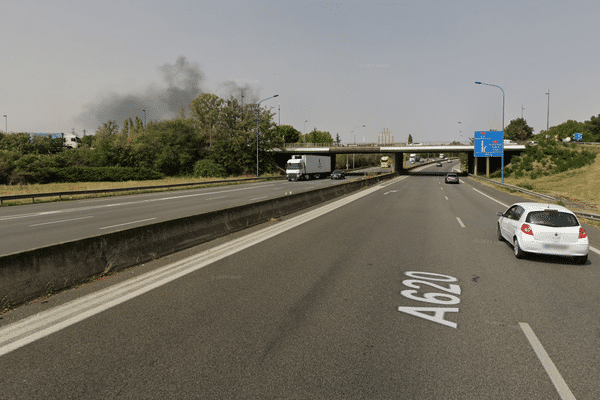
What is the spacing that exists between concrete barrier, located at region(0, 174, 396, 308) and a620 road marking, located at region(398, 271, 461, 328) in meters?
5.38

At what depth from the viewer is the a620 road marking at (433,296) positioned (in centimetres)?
573

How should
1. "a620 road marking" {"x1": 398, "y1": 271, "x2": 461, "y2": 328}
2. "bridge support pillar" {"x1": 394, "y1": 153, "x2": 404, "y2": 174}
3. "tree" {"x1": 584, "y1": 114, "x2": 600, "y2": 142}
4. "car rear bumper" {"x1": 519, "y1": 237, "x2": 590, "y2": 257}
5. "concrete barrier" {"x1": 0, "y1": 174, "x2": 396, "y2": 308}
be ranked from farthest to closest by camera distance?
"tree" {"x1": 584, "y1": 114, "x2": 600, "y2": 142}, "bridge support pillar" {"x1": 394, "y1": 153, "x2": 404, "y2": 174}, "car rear bumper" {"x1": 519, "y1": 237, "x2": 590, "y2": 257}, "concrete barrier" {"x1": 0, "y1": 174, "x2": 396, "y2": 308}, "a620 road marking" {"x1": 398, "y1": 271, "x2": 461, "y2": 328}

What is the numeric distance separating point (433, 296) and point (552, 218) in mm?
4514

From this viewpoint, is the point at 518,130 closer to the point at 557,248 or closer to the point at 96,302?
the point at 557,248

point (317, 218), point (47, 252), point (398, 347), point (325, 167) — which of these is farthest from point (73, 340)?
point (325, 167)

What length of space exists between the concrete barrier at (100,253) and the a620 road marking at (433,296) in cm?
538

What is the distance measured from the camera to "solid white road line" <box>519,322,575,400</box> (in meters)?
3.73

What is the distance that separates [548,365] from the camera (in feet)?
13.9

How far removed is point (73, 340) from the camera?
4773mm

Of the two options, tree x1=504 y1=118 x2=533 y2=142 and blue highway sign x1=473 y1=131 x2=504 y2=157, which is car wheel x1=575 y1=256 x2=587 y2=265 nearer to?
blue highway sign x1=473 y1=131 x2=504 y2=157

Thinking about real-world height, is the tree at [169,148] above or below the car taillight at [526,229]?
above

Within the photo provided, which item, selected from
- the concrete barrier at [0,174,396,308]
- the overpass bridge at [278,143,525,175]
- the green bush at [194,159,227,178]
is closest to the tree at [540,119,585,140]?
the overpass bridge at [278,143,525,175]

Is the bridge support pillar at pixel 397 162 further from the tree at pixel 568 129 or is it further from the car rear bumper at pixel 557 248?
the tree at pixel 568 129

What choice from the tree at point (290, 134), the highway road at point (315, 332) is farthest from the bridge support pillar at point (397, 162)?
the highway road at point (315, 332)
